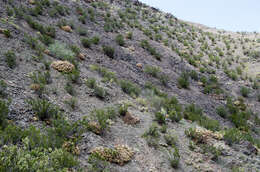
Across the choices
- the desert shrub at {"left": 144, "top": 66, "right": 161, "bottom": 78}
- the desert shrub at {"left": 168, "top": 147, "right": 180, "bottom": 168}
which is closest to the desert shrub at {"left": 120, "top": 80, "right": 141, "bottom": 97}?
the desert shrub at {"left": 144, "top": 66, "right": 161, "bottom": 78}

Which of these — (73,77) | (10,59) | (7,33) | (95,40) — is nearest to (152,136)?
(73,77)

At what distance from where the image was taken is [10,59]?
671 centimetres

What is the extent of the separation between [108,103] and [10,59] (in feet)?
11.4

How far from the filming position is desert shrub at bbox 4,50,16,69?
6598 mm

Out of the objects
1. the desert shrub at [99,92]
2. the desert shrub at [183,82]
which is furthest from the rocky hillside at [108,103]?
the desert shrub at [183,82]

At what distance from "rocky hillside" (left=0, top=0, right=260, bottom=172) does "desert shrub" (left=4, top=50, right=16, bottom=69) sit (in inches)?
1.3

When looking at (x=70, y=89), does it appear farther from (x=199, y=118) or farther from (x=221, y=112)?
(x=221, y=112)

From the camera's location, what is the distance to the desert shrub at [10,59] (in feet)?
21.6

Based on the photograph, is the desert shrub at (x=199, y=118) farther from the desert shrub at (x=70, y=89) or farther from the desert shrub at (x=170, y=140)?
the desert shrub at (x=70, y=89)

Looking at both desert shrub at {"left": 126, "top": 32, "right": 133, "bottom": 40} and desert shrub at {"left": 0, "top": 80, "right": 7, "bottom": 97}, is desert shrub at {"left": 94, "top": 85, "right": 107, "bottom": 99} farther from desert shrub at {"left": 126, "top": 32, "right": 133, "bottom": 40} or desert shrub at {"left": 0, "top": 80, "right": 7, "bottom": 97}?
desert shrub at {"left": 126, "top": 32, "right": 133, "bottom": 40}

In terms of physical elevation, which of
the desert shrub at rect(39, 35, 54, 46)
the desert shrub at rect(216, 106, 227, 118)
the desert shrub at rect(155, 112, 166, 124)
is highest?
the desert shrub at rect(39, 35, 54, 46)

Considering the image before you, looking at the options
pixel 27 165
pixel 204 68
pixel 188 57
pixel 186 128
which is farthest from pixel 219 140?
pixel 188 57

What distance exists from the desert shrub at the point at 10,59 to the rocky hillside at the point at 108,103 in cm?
3

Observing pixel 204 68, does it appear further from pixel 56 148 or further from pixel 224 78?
pixel 56 148
